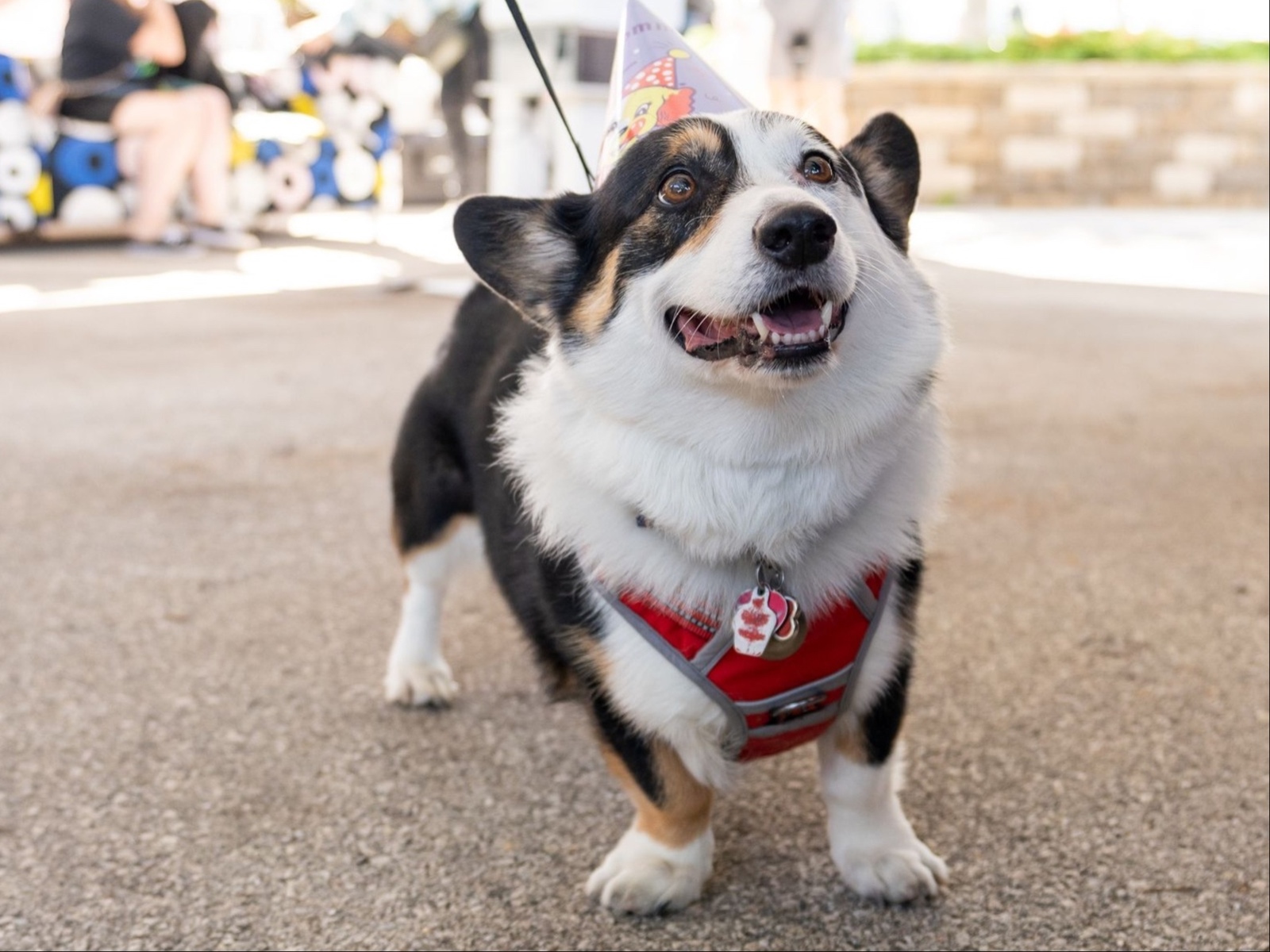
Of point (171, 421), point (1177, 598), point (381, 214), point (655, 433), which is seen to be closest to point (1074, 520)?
point (1177, 598)

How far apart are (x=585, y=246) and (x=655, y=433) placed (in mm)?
319

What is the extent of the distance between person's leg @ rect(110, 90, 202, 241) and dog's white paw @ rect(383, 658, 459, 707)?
283 inches

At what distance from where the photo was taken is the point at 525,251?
68.2 inches

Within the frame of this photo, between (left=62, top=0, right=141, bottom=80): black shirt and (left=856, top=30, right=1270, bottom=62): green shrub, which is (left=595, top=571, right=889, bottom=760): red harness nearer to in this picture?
(left=62, top=0, right=141, bottom=80): black shirt

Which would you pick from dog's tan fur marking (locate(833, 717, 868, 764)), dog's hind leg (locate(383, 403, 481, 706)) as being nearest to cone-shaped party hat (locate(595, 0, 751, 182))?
dog's hind leg (locate(383, 403, 481, 706))

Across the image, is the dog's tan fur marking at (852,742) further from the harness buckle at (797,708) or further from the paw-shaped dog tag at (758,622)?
the paw-shaped dog tag at (758,622)

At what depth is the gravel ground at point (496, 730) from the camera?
1.66 metres

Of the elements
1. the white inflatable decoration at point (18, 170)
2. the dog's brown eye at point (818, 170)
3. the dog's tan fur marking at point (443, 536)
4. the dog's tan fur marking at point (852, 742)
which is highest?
the dog's brown eye at point (818, 170)

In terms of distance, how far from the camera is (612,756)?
5.57 feet

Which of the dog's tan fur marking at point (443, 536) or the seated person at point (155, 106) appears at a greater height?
the dog's tan fur marking at point (443, 536)

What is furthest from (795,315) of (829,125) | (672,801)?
(829,125)

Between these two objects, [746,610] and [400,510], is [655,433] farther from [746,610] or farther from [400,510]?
[400,510]

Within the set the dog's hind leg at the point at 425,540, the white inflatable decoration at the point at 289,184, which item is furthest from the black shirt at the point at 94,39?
the dog's hind leg at the point at 425,540

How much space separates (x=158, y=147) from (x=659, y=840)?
7943mm
